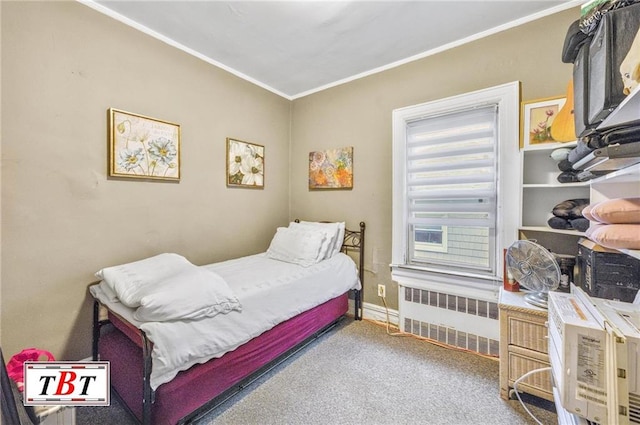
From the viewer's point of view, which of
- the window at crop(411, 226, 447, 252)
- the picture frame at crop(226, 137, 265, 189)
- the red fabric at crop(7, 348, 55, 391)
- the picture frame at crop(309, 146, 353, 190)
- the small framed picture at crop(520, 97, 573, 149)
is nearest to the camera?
the red fabric at crop(7, 348, 55, 391)

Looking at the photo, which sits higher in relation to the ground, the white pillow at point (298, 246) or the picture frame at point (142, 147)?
the picture frame at point (142, 147)

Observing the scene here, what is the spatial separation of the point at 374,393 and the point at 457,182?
177 cm

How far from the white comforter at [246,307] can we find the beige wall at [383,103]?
0.53 metres

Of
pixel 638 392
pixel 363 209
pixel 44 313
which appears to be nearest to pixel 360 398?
pixel 638 392

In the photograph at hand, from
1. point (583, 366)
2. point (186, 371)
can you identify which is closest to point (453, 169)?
point (583, 366)

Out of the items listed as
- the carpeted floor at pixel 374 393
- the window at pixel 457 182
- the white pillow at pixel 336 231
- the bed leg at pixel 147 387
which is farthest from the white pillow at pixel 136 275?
the window at pixel 457 182

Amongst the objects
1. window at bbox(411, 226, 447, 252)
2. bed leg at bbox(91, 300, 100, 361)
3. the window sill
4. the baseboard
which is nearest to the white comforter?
bed leg at bbox(91, 300, 100, 361)

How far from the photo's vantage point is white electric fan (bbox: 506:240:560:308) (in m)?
1.49

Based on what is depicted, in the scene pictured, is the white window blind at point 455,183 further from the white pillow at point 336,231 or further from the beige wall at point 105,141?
the white pillow at point 336,231

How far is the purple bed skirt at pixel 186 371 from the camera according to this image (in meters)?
1.31

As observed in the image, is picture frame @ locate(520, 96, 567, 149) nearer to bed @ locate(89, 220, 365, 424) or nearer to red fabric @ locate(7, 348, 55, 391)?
bed @ locate(89, 220, 365, 424)

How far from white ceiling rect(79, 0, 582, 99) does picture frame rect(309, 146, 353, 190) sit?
876 millimetres

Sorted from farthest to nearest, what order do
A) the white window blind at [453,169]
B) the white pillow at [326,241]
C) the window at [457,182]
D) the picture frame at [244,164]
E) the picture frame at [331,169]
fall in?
the picture frame at [331,169] → the picture frame at [244,164] → the white pillow at [326,241] → the white window blind at [453,169] → the window at [457,182]

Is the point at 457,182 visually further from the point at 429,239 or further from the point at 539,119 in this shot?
the point at 539,119
